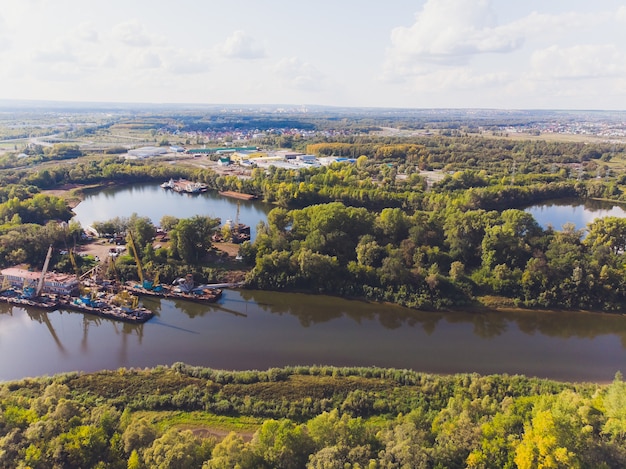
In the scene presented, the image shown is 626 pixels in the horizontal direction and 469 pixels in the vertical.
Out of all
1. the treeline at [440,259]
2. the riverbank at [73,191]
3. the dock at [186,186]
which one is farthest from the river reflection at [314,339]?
the dock at [186,186]

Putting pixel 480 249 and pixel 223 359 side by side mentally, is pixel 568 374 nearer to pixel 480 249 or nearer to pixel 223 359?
pixel 480 249

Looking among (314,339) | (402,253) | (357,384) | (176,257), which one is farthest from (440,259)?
(176,257)

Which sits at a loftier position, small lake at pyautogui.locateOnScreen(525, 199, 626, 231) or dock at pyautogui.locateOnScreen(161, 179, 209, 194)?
dock at pyautogui.locateOnScreen(161, 179, 209, 194)

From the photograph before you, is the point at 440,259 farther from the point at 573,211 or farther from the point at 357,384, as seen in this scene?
the point at 573,211

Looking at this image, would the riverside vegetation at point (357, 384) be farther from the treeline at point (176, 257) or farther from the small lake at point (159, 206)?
the small lake at point (159, 206)

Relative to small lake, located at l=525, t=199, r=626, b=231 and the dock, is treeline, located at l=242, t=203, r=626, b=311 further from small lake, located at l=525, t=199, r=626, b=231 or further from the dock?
the dock

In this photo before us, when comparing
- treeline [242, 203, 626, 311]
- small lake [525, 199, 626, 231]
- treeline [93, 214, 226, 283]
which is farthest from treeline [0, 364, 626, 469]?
small lake [525, 199, 626, 231]
